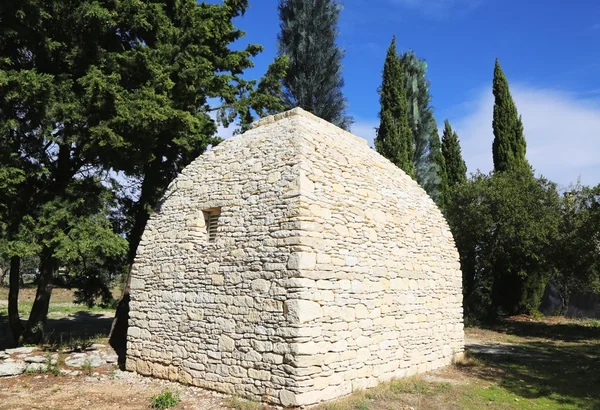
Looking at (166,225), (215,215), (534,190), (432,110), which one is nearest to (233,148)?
(215,215)

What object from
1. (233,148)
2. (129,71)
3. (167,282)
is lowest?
(167,282)

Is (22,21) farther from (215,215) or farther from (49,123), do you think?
(215,215)

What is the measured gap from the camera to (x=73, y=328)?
56.6ft

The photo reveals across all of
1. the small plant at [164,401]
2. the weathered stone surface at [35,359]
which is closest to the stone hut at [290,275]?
the small plant at [164,401]

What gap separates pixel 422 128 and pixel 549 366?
1460cm

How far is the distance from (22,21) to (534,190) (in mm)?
19863

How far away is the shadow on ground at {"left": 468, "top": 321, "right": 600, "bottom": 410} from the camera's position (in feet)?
29.1

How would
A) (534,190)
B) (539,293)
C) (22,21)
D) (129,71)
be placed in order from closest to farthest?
1. (22,21)
2. (129,71)
3. (534,190)
4. (539,293)

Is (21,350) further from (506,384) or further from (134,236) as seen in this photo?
(506,384)

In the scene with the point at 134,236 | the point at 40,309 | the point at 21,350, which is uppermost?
the point at 134,236

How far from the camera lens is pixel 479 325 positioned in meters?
19.4

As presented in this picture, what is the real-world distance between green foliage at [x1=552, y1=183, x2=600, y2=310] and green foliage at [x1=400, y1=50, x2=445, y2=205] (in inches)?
242

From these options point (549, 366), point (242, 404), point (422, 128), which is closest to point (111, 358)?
point (242, 404)

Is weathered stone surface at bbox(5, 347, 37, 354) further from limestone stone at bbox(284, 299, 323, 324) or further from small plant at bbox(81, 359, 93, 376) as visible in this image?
limestone stone at bbox(284, 299, 323, 324)
